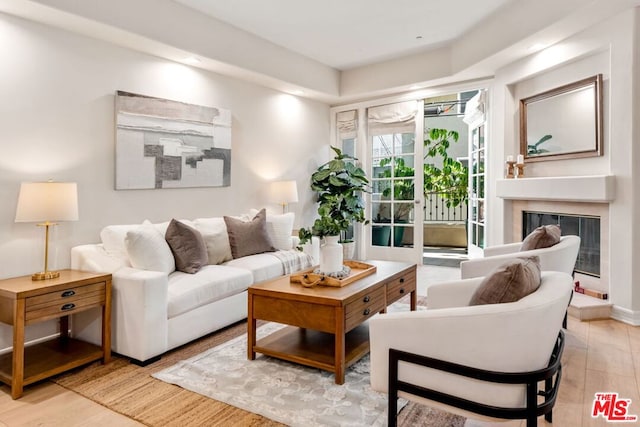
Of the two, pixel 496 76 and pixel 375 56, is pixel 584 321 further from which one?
pixel 375 56

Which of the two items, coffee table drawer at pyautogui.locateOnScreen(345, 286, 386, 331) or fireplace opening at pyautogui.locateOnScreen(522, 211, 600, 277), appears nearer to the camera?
coffee table drawer at pyautogui.locateOnScreen(345, 286, 386, 331)

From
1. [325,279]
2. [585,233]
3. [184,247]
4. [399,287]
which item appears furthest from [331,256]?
[585,233]

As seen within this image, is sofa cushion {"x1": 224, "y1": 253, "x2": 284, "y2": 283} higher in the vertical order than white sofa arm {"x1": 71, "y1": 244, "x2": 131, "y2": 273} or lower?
lower

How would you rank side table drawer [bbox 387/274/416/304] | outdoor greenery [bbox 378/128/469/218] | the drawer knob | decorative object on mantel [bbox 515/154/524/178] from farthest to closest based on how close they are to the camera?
outdoor greenery [bbox 378/128/469/218] → decorative object on mantel [bbox 515/154/524/178] → side table drawer [bbox 387/274/416/304] → the drawer knob

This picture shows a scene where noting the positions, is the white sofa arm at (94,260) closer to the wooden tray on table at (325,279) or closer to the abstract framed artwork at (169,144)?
the abstract framed artwork at (169,144)

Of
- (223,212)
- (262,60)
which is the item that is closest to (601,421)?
(223,212)

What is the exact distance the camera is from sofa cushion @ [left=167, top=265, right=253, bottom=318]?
9.50 feet

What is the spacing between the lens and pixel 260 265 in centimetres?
379

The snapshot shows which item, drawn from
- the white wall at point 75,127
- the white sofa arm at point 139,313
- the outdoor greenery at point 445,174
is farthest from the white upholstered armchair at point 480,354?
the outdoor greenery at point 445,174

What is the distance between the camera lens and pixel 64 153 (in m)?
3.23

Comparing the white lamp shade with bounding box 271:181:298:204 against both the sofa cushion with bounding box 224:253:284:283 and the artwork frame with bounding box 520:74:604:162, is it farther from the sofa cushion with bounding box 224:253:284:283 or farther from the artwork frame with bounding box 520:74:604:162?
the artwork frame with bounding box 520:74:604:162

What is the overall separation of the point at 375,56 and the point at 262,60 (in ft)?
5.28

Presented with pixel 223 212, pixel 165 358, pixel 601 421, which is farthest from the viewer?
pixel 223 212

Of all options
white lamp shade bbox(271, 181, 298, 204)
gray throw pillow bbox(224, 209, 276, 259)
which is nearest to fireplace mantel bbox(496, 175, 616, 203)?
white lamp shade bbox(271, 181, 298, 204)
